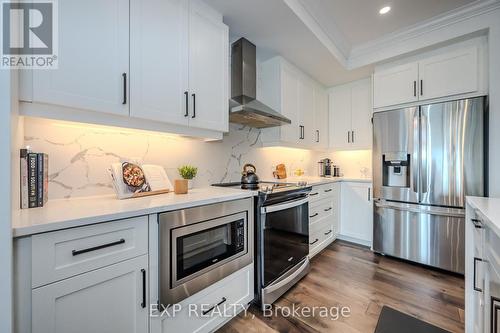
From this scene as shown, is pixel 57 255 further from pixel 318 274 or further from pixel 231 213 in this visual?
pixel 318 274

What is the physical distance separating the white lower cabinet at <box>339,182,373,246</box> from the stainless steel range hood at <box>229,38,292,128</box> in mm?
1583

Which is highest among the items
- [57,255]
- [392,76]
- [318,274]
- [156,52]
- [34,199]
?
[392,76]

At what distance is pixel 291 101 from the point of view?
8.80 ft

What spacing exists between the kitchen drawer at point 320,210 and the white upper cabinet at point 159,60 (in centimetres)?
177

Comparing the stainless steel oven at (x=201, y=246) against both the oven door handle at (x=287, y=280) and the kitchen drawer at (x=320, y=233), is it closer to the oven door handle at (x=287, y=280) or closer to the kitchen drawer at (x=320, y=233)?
the oven door handle at (x=287, y=280)

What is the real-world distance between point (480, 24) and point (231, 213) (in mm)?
2952

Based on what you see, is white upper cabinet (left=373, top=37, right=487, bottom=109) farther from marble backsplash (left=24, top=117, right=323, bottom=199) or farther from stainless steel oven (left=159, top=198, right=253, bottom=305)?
stainless steel oven (left=159, top=198, right=253, bottom=305)

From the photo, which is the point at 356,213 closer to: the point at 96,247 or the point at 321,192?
the point at 321,192

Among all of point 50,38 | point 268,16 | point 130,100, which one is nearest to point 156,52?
point 130,100

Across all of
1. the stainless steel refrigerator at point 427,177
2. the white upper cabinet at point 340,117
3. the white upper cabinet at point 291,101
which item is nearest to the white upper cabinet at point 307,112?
the white upper cabinet at point 291,101

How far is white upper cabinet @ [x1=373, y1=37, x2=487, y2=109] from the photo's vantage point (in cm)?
208

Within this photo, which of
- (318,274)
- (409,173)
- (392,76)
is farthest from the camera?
(392,76)

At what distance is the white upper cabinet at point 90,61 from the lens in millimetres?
1006

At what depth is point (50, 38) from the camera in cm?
99
